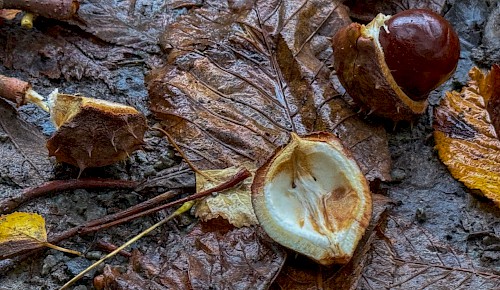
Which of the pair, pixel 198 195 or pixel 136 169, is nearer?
pixel 198 195

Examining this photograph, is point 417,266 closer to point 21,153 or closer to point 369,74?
point 369,74

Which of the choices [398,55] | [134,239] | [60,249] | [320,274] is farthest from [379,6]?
[60,249]

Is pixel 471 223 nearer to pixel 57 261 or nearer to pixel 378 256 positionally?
pixel 378 256

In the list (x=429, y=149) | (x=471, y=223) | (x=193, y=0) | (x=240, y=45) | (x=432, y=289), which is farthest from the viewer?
(x=193, y=0)

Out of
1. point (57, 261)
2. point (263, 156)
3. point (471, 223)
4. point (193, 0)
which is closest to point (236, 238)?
point (263, 156)

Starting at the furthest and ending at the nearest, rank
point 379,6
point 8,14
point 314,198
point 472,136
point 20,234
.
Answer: point 379,6
point 8,14
point 472,136
point 314,198
point 20,234

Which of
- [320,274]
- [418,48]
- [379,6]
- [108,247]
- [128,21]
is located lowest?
[108,247]
